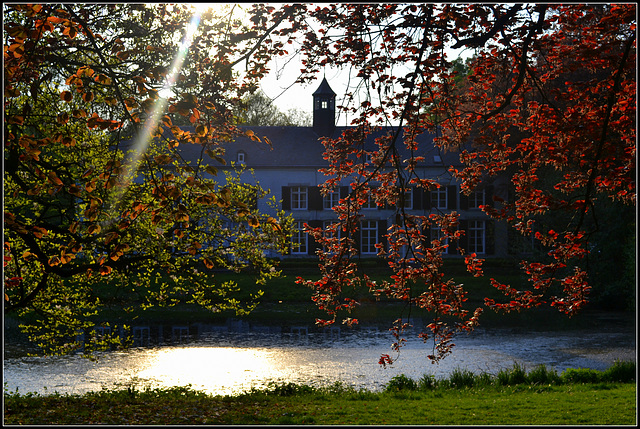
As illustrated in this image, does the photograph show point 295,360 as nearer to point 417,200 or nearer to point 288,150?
point 417,200

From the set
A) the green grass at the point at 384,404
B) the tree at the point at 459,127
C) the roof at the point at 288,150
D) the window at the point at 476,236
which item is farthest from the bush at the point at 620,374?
the window at the point at 476,236

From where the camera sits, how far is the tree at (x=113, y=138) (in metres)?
3.61

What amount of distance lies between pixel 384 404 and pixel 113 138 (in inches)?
175

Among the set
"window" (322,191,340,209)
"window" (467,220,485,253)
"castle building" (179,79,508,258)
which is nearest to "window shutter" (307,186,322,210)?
"castle building" (179,79,508,258)

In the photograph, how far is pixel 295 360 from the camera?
1155cm

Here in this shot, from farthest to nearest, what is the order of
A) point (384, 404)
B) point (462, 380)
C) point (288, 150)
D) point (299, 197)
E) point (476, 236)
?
point (288, 150)
point (299, 197)
point (476, 236)
point (462, 380)
point (384, 404)

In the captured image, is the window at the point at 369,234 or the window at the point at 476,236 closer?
the window at the point at 369,234

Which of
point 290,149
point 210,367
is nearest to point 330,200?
point 290,149

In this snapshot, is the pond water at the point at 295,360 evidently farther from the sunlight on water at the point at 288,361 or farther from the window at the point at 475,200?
the window at the point at 475,200

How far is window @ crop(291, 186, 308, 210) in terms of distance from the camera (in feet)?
97.3

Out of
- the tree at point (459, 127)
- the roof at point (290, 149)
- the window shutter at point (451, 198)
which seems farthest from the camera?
the roof at point (290, 149)

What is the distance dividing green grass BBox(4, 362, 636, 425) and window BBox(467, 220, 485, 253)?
2025 cm

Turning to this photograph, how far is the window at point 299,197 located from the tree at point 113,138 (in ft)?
64.2

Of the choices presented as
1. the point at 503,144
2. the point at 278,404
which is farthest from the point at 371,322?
the point at 503,144
